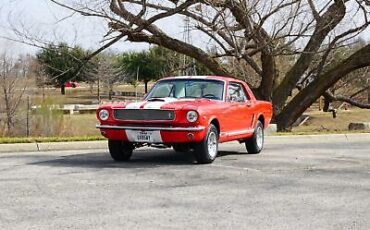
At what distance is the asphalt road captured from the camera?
19.7 feet

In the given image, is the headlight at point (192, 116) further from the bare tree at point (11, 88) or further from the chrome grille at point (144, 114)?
the bare tree at point (11, 88)

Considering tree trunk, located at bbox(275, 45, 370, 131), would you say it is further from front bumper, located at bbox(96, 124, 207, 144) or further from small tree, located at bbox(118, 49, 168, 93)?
small tree, located at bbox(118, 49, 168, 93)

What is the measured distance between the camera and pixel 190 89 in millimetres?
11445

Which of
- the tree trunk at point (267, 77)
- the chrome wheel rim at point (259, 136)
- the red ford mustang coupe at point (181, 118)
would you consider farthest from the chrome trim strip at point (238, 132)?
the tree trunk at point (267, 77)

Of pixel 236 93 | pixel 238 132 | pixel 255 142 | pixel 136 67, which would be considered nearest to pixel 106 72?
pixel 136 67

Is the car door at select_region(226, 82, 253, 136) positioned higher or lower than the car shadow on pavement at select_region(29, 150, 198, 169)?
higher

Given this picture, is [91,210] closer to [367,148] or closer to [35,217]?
[35,217]

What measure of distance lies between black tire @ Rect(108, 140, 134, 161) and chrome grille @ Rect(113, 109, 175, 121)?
55 cm

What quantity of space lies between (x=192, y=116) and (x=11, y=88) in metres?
19.0

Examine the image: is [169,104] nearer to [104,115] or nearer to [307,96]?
[104,115]

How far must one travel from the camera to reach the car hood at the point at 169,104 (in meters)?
10.1

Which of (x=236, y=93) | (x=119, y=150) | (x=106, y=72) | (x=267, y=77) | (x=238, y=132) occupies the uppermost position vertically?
(x=106, y=72)

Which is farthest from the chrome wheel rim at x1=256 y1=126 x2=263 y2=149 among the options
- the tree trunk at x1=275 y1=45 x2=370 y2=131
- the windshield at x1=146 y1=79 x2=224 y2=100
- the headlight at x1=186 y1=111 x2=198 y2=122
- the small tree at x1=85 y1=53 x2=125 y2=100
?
the small tree at x1=85 y1=53 x2=125 y2=100

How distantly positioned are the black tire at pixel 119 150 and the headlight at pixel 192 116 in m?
1.45
